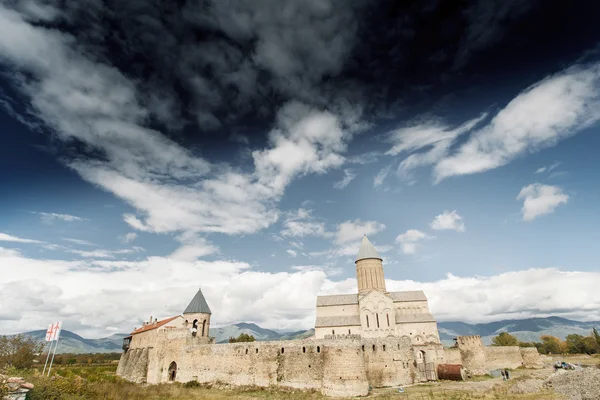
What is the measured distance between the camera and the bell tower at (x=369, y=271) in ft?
153

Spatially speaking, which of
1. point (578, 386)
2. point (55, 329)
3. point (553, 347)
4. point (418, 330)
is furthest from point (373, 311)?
point (553, 347)

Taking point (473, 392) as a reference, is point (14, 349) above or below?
above

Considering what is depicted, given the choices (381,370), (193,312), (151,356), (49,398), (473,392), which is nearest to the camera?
(49,398)

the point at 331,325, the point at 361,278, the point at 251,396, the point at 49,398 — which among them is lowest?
the point at 251,396

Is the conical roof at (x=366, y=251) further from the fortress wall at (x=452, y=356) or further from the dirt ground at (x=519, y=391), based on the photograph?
the dirt ground at (x=519, y=391)

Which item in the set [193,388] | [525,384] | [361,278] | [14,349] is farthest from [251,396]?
[361,278]

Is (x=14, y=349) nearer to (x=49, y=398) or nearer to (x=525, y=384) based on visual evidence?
(x=49, y=398)

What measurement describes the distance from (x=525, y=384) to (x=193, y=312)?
33.2m

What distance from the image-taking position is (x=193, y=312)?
128 feet

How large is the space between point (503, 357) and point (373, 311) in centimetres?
1646

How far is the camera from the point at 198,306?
39625mm

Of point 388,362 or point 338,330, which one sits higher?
point 338,330

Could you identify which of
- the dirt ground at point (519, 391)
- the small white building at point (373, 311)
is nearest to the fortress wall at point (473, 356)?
the small white building at point (373, 311)

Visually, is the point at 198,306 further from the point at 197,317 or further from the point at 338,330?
the point at 338,330
